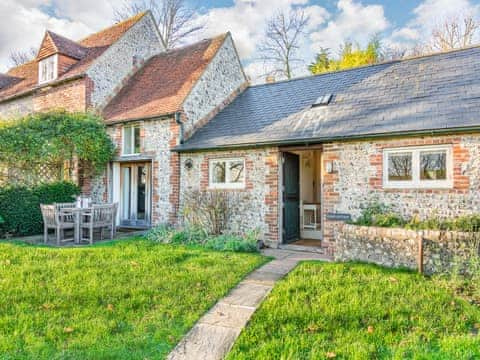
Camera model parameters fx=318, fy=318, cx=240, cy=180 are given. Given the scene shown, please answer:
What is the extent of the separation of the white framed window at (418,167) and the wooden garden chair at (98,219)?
770 cm

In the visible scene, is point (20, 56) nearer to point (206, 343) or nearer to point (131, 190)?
point (131, 190)

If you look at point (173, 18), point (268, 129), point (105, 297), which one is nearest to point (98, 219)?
point (105, 297)

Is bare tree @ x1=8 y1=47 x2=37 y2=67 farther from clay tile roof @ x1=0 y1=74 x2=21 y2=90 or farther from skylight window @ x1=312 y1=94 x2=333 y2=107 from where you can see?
skylight window @ x1=312 y1=94 x2=333 y2=107

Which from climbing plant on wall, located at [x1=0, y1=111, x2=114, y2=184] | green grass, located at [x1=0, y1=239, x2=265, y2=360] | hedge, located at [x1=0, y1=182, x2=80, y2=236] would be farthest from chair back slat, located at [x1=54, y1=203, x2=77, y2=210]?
climbing plant on wall, located at [x1=0, y1=111, x2=114, y2=184]

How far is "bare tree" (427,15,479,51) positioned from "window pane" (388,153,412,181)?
15850mm

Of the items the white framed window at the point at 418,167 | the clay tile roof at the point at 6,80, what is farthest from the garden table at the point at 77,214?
the clay tile roof at the point at 6,80

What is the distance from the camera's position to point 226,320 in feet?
13.1

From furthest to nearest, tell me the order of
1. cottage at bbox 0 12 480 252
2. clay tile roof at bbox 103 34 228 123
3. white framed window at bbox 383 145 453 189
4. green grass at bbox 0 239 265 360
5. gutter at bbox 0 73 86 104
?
gutter at bbox 0 73 86 104 < clay tile roof at bbox 103 34 228 123 < cottage at bbox 0 12 480 252 < white framed window at bbox 383 145 453 189 < green grass at bbox 0 239 265 360

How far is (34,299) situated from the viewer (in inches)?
176

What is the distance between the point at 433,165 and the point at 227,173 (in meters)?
5.40

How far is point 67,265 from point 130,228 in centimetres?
634

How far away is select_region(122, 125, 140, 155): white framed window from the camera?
460 inches

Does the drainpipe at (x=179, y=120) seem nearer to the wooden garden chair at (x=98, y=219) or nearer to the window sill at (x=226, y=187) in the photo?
the window sill at (x=226, y=187)

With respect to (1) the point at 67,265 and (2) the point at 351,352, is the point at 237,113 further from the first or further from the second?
(2) the point at 351,352
